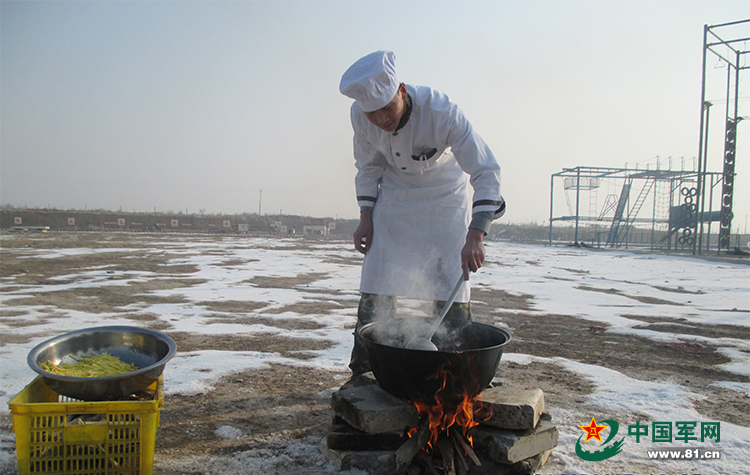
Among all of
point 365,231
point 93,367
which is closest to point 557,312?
point 365,231

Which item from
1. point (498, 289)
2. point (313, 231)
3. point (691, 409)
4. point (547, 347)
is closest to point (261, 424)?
point (691, 409)

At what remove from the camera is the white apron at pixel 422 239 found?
103 inches

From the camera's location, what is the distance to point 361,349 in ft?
8.22

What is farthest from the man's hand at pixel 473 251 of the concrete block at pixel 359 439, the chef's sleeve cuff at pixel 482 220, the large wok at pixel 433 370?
the concrete block at pixel 359 439

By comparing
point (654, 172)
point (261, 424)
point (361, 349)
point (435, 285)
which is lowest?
point (261, 424)

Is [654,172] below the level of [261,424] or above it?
above

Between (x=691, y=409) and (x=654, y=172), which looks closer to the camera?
(x=691, y=409)

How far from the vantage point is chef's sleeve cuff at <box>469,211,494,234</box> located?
2172 mm

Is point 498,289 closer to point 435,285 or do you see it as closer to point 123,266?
point 435,285

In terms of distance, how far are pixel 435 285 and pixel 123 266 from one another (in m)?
9.32

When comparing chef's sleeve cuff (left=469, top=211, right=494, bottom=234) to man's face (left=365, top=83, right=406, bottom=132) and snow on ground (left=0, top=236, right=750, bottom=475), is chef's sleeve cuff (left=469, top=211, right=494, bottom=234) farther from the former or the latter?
snow on ground (left=0, top=236, right=750, bottom=475)

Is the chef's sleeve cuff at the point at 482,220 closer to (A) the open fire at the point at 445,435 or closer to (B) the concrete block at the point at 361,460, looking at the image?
(A) the open fire at the point at 445,435

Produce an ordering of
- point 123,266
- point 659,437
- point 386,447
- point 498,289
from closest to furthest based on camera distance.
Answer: point 386,447
point 659,437
point 498,289
point 123,266

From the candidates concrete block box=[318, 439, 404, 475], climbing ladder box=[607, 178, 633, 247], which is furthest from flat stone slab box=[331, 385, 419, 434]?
climbing ladder box=[607, 178, 633, 247]
